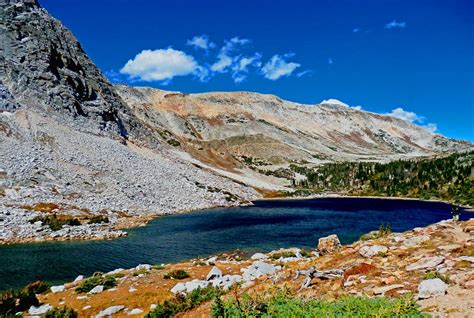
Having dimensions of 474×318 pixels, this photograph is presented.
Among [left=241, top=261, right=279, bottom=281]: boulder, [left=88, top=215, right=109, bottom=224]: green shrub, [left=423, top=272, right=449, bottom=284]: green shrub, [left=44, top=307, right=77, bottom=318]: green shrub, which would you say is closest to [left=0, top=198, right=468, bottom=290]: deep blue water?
[left=88, top=215, right=109, bottom=224]: green shrub

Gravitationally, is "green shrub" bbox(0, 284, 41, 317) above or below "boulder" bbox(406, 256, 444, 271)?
below

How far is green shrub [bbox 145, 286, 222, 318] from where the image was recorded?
590 inches

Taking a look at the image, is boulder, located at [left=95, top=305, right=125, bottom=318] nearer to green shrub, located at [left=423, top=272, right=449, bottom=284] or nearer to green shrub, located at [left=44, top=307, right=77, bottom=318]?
green shrub, located at [left=44, top=307, right=77, bottom=318]

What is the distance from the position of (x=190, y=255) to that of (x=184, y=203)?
162 ft

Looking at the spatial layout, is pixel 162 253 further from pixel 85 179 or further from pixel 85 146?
pixel 85 146

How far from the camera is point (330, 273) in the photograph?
14688mm

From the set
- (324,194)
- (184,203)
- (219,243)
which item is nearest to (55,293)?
(219,243)

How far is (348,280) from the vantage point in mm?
13508

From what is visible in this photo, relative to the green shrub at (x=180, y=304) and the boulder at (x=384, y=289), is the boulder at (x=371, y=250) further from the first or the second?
the green shrub at (x=180, y=304)

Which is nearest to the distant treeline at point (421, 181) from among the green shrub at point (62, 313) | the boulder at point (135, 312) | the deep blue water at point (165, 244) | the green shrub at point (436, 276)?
the deep blue water at point (165, 244)

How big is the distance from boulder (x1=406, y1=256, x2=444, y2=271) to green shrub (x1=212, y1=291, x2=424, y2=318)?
11.7ft

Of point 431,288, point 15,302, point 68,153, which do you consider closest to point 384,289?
point 431,288

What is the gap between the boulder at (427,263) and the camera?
13297mm

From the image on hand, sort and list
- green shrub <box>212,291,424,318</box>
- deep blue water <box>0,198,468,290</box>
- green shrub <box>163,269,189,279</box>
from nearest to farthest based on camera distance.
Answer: green shrub <box>212,291,424,318</box> → green shrub <box>163,269,189,279</box> → deep blue water <box>0,198,468,290</box>
